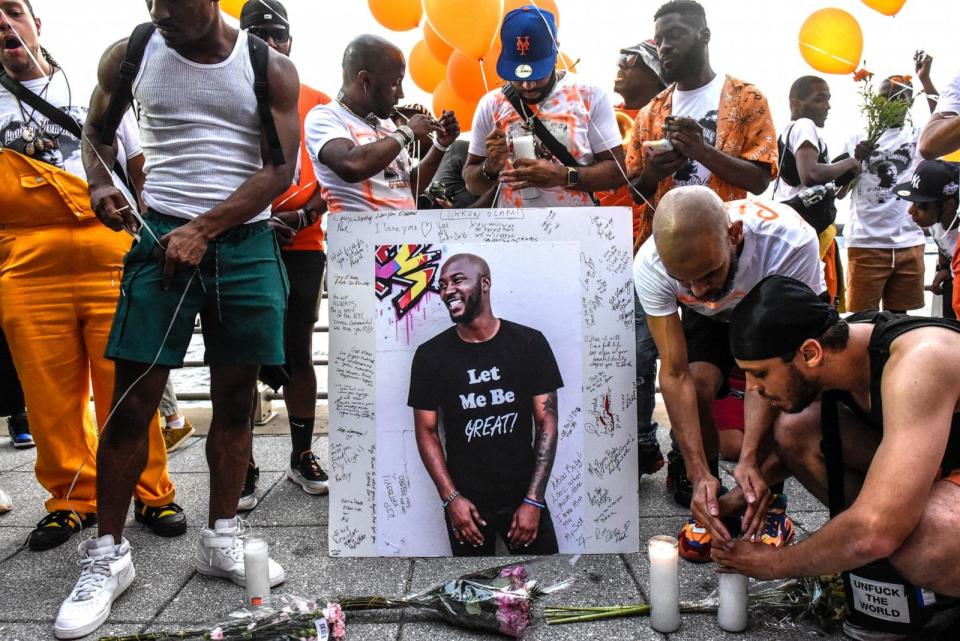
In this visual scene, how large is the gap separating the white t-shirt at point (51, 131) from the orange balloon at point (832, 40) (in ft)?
10.8

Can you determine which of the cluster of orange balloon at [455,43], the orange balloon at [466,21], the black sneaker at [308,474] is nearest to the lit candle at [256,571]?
the black sneaker at [308,474]

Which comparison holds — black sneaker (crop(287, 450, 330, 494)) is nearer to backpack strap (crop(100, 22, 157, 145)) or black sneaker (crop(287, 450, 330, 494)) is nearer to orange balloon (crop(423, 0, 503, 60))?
backpack strap (crop(100, 22, 157, 145))

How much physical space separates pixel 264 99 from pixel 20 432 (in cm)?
287

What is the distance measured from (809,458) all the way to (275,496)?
2.13 m

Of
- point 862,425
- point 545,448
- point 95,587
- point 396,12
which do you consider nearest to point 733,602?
point 862,425

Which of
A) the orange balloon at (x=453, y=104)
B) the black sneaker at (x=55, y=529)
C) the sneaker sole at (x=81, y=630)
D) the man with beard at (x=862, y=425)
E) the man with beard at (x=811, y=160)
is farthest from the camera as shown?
the orange balloon at (x=453, y=104)

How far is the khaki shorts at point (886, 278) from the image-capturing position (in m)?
4.70

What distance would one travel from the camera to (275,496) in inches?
130

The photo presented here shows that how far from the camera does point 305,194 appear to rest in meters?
3.35

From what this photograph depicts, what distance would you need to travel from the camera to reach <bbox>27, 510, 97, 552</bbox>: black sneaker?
2.76 metres

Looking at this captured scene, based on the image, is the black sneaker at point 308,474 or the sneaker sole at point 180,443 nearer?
the black sneaker at point 308,474

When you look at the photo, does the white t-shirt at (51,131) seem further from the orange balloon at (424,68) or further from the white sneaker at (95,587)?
the orange balloon at (424,68)

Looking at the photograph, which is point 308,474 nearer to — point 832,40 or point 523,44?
point 523,44

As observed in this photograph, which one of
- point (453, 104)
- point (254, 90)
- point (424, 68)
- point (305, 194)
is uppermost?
point (424, 68)
